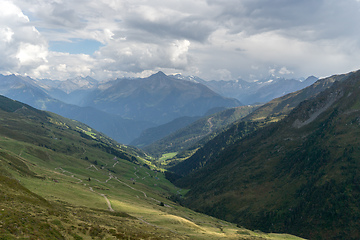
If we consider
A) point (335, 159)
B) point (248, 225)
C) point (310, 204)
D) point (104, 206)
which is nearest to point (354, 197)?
point (310, 204)

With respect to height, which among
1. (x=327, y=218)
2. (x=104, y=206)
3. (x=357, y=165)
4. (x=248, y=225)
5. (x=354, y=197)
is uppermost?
(x=357, y=165)

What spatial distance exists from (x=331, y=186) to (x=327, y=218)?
26.6m

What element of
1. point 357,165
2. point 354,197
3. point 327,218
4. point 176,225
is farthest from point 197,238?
point 357,165

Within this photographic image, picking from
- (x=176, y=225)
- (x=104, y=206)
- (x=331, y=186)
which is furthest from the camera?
(x=331, y=186)

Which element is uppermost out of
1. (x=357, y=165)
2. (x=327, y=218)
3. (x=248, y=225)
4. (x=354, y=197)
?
(x=357, y=165)

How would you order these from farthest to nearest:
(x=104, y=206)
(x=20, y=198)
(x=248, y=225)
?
(x=248, y=225)
(x=104, y=206)
(x=20, y=198)

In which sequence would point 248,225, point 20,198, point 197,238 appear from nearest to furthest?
point 20,198 < point 197,238 < point 248,225

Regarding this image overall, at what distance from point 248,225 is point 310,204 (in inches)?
2028

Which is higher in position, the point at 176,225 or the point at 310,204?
the point at 310,204

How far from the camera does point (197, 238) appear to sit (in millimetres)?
78188

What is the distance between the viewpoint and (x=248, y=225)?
194875 millimetres

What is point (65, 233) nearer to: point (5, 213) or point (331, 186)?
point (5, 213)

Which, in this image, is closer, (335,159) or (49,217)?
(49,217)

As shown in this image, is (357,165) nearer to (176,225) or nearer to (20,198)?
(176,225)
